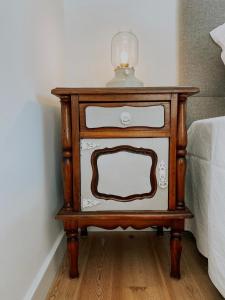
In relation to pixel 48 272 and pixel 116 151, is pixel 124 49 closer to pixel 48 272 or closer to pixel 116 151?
pixel 116 151

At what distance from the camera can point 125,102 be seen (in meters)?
0.99

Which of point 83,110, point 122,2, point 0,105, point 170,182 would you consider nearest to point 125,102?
point 83,110

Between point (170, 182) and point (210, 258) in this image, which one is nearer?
point (210, 258)

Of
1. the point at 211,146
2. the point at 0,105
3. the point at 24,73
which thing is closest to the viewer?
the point at 0,105

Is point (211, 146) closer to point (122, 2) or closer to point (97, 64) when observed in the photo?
point (97, 64)

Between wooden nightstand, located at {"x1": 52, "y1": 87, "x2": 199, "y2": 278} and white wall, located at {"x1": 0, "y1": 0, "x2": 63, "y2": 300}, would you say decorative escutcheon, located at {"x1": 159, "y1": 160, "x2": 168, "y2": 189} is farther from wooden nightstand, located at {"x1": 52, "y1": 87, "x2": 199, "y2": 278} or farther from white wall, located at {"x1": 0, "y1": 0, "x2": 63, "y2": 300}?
white wall, located at {"x1": 0, "y1": 0, "x2": 63, "y2": 300}

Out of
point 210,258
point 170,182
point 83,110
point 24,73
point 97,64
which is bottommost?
point 210,258

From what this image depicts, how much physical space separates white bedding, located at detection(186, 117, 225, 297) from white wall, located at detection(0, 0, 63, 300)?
59 centimetres

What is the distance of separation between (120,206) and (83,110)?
39 centimetres

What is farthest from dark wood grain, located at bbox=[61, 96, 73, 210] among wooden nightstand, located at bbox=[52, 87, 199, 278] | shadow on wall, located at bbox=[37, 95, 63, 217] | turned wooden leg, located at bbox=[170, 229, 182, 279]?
turned wooden leg, located at bbox=[170, 229, 182, 279]

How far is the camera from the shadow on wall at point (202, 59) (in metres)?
1.39

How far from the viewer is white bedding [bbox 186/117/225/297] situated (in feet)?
2.76

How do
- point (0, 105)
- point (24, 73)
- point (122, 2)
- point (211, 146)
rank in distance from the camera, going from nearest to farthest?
point (0, 105) < point (24, 73) < point (211, 146) < point (122, 2)

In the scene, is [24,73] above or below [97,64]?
below
